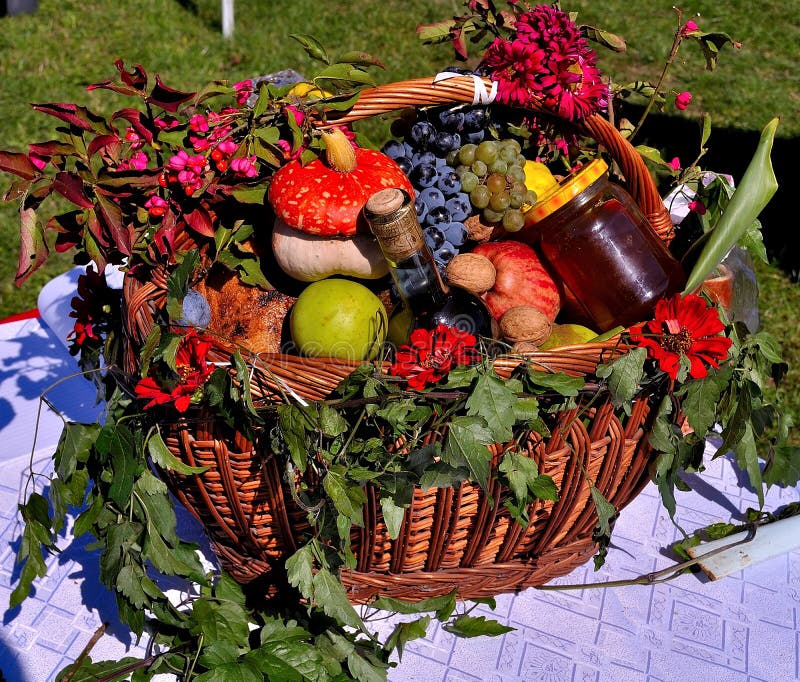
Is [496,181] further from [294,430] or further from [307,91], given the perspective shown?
[294,430]

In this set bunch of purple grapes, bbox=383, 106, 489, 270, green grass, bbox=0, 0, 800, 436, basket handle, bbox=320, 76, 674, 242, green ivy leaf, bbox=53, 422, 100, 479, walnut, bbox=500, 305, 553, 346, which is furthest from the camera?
green grass, bbox=0, 0, 800, 436

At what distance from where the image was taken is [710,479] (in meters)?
1.64

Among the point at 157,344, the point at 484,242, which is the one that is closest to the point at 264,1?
the point at 484,242

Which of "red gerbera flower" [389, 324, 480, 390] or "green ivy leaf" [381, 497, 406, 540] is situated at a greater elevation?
"red gerbera flower" [389, 324, 480, 390]

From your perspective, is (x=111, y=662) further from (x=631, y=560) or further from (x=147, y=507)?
(x=631, y=560)

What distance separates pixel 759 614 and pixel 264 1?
16.2 ft

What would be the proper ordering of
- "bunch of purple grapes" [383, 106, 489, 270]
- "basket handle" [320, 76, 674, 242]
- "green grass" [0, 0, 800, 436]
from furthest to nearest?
"green grass" [0, 0, 800, 436] → "bunch of purple grapes" [383, 106, 489, 270] → "basket handle" [320, 76, 674, 242]

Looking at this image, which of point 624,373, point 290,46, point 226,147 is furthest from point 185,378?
point 290,46

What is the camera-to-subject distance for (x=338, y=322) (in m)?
1.27

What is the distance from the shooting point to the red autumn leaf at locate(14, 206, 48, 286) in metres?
1.15

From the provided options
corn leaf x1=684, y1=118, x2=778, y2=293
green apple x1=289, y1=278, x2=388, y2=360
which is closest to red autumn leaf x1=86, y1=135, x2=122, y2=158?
green apple x1=289, y1=278, x2=388, y2=360

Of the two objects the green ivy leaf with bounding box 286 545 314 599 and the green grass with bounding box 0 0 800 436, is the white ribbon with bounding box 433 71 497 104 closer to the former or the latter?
the green ivy leaf with bounding box 286 545 314 599

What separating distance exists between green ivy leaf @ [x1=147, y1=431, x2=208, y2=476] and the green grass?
10.5ft

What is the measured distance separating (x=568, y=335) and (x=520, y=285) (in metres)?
0.12
